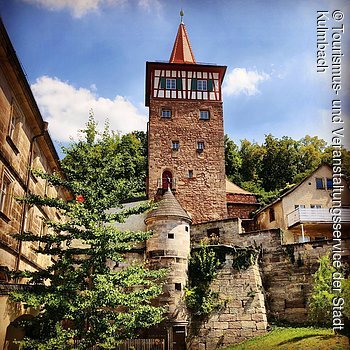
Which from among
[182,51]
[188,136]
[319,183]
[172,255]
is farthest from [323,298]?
[182,51]

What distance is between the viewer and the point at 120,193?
42.3 ft

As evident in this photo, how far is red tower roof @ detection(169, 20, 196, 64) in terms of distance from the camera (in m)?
29.8

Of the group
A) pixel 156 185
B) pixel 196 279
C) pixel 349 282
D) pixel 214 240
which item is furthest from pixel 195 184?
pixel 349 282

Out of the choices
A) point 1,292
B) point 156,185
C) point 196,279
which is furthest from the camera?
point 156,185

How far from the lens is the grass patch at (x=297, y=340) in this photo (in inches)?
474

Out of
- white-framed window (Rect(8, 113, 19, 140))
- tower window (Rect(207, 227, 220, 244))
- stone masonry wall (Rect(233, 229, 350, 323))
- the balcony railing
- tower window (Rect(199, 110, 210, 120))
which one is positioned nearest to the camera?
white-framed window (Rect(8, 113, 19, 140))

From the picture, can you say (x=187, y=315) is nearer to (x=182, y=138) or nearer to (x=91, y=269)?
(x=91, y=269)

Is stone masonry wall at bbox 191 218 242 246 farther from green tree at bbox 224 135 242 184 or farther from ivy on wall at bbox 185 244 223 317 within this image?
green tree at bbox 224 135 242 184

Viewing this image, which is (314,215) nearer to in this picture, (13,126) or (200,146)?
(200,146)

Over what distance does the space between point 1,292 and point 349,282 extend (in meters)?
9.29

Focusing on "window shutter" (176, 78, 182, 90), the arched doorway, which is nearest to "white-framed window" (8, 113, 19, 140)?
the arched doorway

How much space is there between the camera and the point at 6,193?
1137 cm

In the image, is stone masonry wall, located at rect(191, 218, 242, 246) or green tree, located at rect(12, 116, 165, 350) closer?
green tree, located at rect(12, 116, 165, 350)

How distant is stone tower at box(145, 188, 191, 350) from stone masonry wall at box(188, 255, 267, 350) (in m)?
0.66
